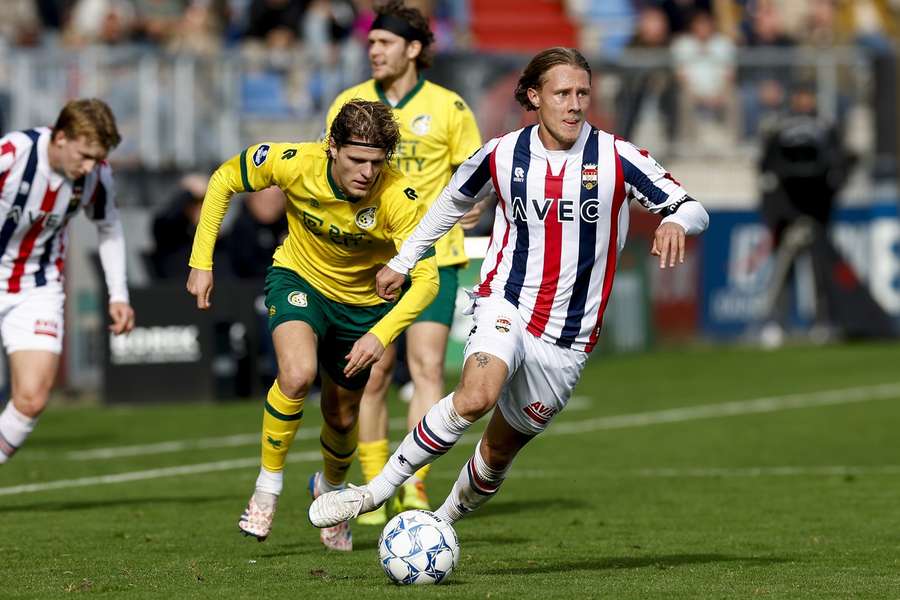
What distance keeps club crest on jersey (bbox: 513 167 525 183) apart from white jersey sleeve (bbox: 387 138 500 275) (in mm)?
133

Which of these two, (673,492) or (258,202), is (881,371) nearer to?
(258,202)

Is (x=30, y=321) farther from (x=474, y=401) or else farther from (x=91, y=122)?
(x=474, y=401)

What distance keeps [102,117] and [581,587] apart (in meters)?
3.85

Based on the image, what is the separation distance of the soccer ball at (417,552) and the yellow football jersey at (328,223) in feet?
3.20

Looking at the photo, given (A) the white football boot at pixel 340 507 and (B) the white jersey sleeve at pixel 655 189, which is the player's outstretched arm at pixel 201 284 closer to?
(A) the white football boot at pixel 340 507

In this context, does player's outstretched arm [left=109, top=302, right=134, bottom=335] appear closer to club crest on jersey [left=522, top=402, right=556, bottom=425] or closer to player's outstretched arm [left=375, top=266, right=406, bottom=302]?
player's outstretched arm [left=375, top=266, right=406, bottom=302]

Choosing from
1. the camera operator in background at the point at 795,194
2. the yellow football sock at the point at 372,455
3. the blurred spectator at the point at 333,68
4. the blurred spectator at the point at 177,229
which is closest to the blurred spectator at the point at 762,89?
the camera operator in background at the point at 795,194

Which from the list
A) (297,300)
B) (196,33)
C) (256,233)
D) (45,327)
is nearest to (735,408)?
(256,233)

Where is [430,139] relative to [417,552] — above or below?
above

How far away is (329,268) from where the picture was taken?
8.88 m

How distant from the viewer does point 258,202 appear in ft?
57.1

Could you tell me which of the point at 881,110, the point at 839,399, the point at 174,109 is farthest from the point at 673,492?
the point at 881,110

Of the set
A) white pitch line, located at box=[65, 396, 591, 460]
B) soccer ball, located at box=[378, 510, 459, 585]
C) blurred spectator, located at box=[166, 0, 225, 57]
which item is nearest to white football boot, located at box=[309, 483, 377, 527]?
soccer ball, located at box=[378, 510, 459, 585]

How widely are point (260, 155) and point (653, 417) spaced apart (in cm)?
822
